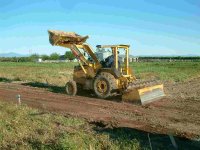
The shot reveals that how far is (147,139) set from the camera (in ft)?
32.7

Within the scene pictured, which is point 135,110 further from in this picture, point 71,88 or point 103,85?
point 71,88

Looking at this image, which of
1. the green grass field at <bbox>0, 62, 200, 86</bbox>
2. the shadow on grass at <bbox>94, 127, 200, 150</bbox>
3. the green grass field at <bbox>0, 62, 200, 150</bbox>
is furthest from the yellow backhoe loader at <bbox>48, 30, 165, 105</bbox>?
the green grass field at <bbox>0, 62, 200, 86</bbox>

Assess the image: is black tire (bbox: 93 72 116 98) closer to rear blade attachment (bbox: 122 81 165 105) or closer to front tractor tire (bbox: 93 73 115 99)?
front tractor tire (bbox: 93 73 115 99)

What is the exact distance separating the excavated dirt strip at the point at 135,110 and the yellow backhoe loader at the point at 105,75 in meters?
0.47

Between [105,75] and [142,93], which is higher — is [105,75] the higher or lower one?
the higher one

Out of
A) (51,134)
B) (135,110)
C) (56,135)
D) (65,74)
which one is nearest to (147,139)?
(56,135)

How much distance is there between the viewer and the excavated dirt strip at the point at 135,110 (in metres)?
11.6

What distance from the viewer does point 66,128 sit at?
11.0 meters

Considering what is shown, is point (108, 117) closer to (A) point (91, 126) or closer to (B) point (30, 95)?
(A) point (91, 126)

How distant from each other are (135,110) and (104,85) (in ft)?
9.18

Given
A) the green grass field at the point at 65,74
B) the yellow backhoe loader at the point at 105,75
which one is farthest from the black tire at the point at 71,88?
the green grass field at the point at 65,74

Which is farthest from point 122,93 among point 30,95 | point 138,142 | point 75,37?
point 138,142

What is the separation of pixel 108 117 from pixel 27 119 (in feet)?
9.45

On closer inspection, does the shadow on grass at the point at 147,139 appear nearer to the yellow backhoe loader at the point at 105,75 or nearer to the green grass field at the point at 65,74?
the yellow backhoe loader at the point at 105,75
